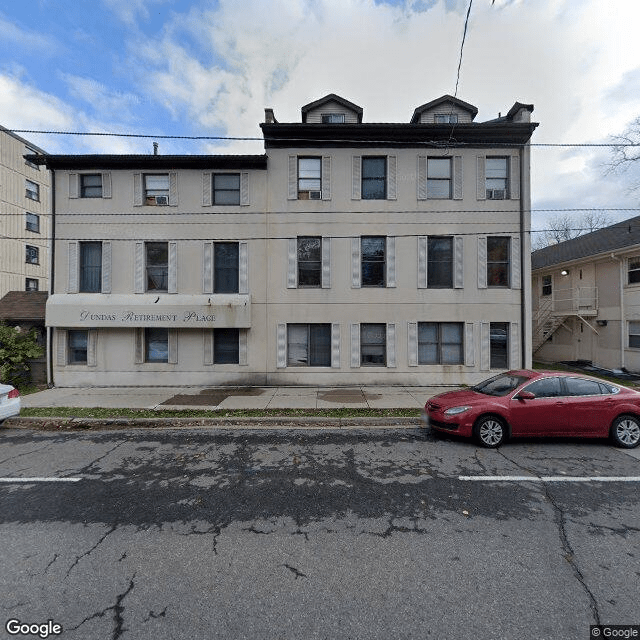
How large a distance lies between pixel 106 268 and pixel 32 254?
24.2 m

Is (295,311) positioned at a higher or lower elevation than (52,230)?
lower

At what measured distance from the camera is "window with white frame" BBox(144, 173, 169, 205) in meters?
11.9

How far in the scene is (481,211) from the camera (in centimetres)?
1166

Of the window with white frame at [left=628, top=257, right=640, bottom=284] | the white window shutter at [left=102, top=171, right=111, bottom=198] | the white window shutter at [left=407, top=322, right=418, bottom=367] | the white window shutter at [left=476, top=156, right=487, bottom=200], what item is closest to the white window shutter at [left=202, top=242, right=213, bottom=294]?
the white window shutter at [left=102, top=171, right=111, bottom=198]

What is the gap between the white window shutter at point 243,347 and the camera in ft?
38.4

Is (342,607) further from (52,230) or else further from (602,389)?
(52,230)

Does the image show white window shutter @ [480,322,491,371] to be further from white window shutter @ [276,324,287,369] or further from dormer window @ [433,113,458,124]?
dormer window @ [433,113,458,124]

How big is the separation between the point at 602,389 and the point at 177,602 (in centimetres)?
789

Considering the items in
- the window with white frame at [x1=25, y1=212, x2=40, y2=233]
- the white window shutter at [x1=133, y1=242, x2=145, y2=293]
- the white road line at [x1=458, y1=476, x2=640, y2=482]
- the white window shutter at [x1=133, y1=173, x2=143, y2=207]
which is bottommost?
the white road line at [x1=458, y1=476, x2=640, y2=482]

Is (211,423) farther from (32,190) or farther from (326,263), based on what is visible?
(32,190)

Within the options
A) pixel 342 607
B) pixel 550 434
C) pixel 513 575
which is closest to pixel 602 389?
pixel 550 434

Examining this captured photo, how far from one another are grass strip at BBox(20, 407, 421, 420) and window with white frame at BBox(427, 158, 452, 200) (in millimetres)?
8124

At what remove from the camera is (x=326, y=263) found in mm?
11742

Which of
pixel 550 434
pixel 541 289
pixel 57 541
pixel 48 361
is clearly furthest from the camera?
pixel 541 289
